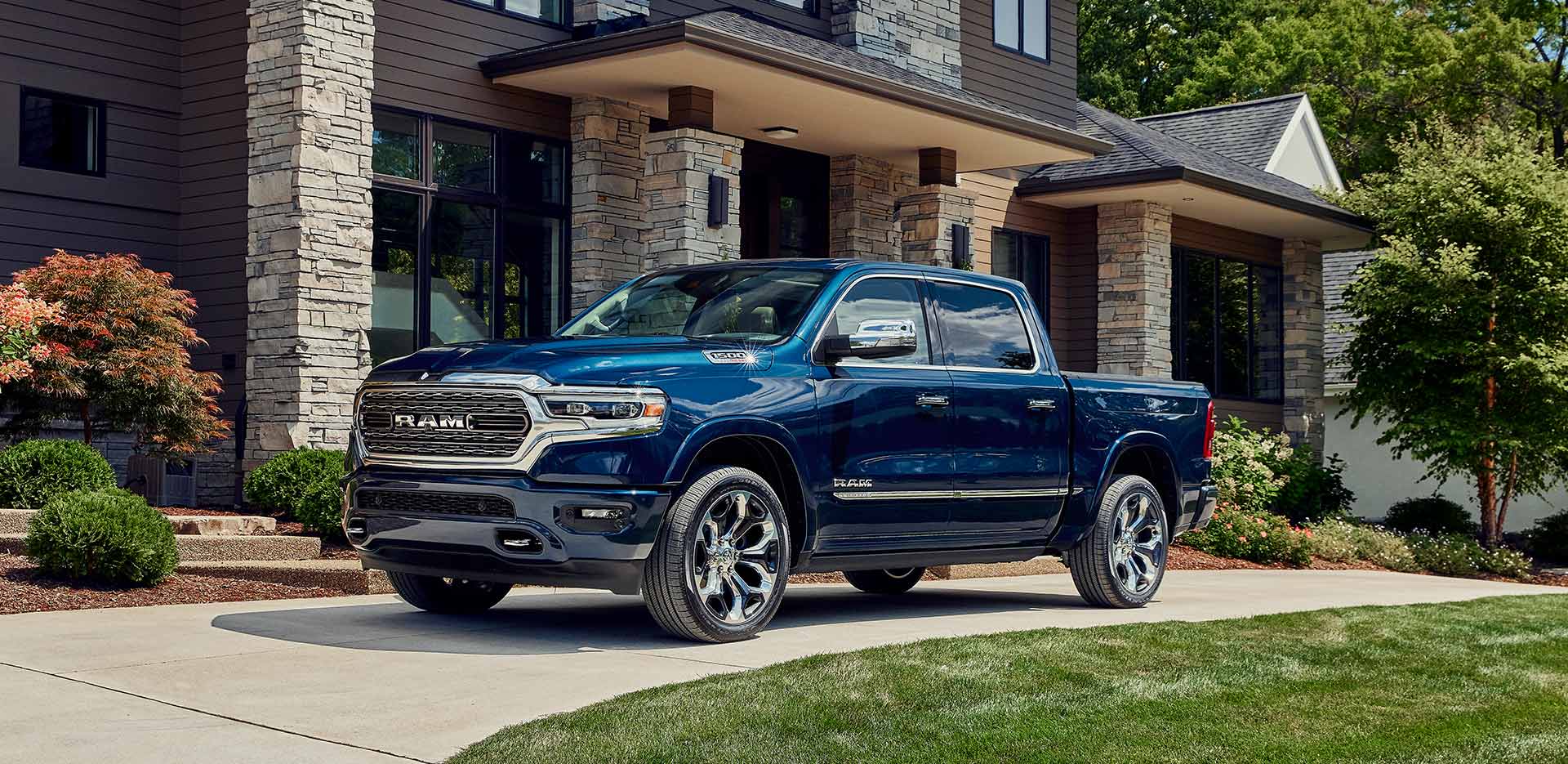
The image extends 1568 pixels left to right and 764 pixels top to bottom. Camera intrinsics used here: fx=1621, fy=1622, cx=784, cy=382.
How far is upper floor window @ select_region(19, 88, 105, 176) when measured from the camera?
596 inches

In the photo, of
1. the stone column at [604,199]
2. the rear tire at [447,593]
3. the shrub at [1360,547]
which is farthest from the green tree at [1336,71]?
the rear tire at [447,593]

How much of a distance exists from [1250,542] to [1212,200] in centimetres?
768

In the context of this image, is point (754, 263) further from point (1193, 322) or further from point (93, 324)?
point (1193, 322)

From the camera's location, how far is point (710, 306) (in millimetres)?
8859

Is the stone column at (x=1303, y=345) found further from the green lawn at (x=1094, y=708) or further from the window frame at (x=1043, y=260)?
the green lawn at (x=1094, y=708)

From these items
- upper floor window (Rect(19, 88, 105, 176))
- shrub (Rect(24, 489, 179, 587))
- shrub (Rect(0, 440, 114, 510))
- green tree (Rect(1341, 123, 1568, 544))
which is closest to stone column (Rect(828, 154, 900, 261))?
green tree (Rect(1341, 123, 1568, 544))

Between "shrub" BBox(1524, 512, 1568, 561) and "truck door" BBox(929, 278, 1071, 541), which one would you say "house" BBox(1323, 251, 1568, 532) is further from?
"truck door" BBox(929, 278, 1071, 541)

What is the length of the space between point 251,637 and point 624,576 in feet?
6.25

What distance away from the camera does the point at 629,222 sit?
1748cm

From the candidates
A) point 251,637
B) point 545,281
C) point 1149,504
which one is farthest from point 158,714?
point 545,281

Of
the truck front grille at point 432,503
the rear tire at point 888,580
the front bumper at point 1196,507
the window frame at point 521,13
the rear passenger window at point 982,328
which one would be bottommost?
the rear tire at point 888,580

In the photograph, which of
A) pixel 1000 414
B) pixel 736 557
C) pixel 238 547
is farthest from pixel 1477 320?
pixel 736 557

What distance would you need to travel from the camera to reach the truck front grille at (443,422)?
7441 mm

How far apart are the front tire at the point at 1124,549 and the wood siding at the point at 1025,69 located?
1397 cm
